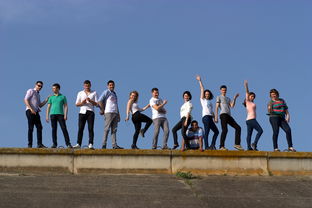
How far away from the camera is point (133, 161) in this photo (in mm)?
12961

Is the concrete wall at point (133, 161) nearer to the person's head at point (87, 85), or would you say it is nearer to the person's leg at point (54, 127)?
the person's leg at point (54, 127)

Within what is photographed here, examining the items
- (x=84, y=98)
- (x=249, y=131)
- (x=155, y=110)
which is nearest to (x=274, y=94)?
(x=249, y=131)

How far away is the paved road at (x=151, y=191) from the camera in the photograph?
9781mm

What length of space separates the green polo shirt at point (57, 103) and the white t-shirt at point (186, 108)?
2.87 m

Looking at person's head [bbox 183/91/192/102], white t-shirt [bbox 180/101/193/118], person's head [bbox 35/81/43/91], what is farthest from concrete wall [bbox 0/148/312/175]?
person's head [bbox 35/81/43/91]

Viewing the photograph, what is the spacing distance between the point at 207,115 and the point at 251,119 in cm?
113

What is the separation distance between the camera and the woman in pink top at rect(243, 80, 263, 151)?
13531 millimetres

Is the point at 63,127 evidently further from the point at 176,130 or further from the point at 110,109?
the point at 176,130

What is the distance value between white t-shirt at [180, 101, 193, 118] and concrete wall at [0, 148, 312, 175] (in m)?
0.97

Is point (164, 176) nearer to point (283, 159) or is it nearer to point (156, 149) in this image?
point (156, 149)

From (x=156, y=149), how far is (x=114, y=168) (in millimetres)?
1089

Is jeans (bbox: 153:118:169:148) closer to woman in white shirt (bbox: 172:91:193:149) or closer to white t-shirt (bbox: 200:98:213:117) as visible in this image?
woman in white shirt (bbox: 172:91:193:149)

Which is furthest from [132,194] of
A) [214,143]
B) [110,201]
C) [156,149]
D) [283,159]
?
[283,159]

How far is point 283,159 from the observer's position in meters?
13.3
